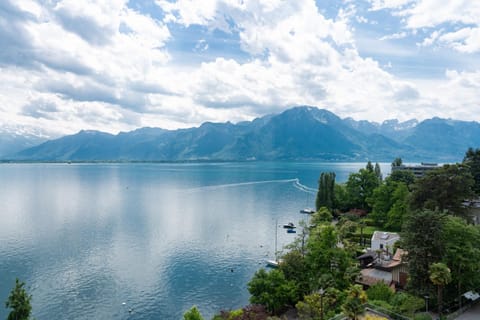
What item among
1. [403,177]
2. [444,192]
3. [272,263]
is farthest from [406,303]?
[403,177]

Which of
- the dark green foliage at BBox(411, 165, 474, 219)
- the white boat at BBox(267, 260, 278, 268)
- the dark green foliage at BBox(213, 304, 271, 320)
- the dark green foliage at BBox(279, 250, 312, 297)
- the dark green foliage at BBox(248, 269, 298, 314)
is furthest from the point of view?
the white boat at BBox(267, 260, 278, 268)

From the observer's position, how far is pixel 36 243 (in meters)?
67.2

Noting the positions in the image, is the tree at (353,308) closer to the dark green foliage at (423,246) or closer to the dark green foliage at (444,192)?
the dark green foliage at (423,246)

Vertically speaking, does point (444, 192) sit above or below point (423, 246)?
above

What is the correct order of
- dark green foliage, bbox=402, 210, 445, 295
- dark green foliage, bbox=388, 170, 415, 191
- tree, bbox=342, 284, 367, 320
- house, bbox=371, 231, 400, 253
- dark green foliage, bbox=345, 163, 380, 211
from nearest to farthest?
1. tree, bbox=342, 284, 367, 320
2. dark green foliage, bbox=402, 210, 445, 295
3. house, bbox=371, 231, 400, 253
4. dark green foliage, bbox=388, 170, 415, 191
5. dark green foliage, bbox=345, 163, 380, 211

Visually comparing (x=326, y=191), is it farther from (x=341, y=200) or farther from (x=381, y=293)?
(x=381, y=293)

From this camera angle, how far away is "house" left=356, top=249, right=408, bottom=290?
130ft

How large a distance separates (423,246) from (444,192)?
71.2ft

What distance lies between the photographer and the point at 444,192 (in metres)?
49.2

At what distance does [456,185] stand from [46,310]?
58.4 m

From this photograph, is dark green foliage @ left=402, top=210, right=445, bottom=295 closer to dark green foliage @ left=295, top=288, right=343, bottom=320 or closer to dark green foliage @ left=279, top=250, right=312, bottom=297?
dark green foliage @ left=295, top=288, right=343, bottom=320

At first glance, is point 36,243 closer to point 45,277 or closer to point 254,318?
point 45,277

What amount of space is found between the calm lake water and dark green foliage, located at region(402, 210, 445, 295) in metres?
22.2

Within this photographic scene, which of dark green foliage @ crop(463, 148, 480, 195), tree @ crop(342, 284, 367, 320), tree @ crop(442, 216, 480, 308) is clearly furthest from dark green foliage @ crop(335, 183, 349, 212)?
tree @ crop(342, 284, 367, 320)
